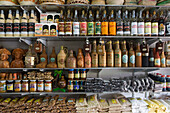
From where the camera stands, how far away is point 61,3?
80.1 inches

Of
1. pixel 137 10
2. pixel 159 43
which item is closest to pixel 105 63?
pixel 159 43

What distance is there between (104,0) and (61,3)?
0.61m

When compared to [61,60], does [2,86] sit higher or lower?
lower

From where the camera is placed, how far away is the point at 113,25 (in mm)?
1995

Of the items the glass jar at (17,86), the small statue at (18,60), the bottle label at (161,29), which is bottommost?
the glass jar at (17,86)

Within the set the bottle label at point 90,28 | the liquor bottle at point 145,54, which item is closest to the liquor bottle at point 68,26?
the bottle label at point 90,28

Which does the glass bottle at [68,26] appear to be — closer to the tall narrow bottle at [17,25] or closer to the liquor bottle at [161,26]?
the tall narrow bottle at [17,25]

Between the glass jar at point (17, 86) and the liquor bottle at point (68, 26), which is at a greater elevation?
the liquor bottle at point (68, 26)

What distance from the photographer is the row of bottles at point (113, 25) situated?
199 centimetres

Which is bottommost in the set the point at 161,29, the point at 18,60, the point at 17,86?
the point at 17,86

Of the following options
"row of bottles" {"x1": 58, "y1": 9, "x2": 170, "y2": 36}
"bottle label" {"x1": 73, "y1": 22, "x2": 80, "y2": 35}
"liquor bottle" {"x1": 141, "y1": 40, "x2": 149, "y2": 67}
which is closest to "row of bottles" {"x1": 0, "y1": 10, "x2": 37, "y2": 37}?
"row of bottles" {"x1": 58, "y1": 9, "x2": 170, "y2": 36}

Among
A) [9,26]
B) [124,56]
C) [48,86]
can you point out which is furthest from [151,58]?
[9,26]

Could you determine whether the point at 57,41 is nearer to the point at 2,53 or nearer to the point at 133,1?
the point at 2,53

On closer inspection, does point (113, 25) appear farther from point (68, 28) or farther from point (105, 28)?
point (68, 28)
